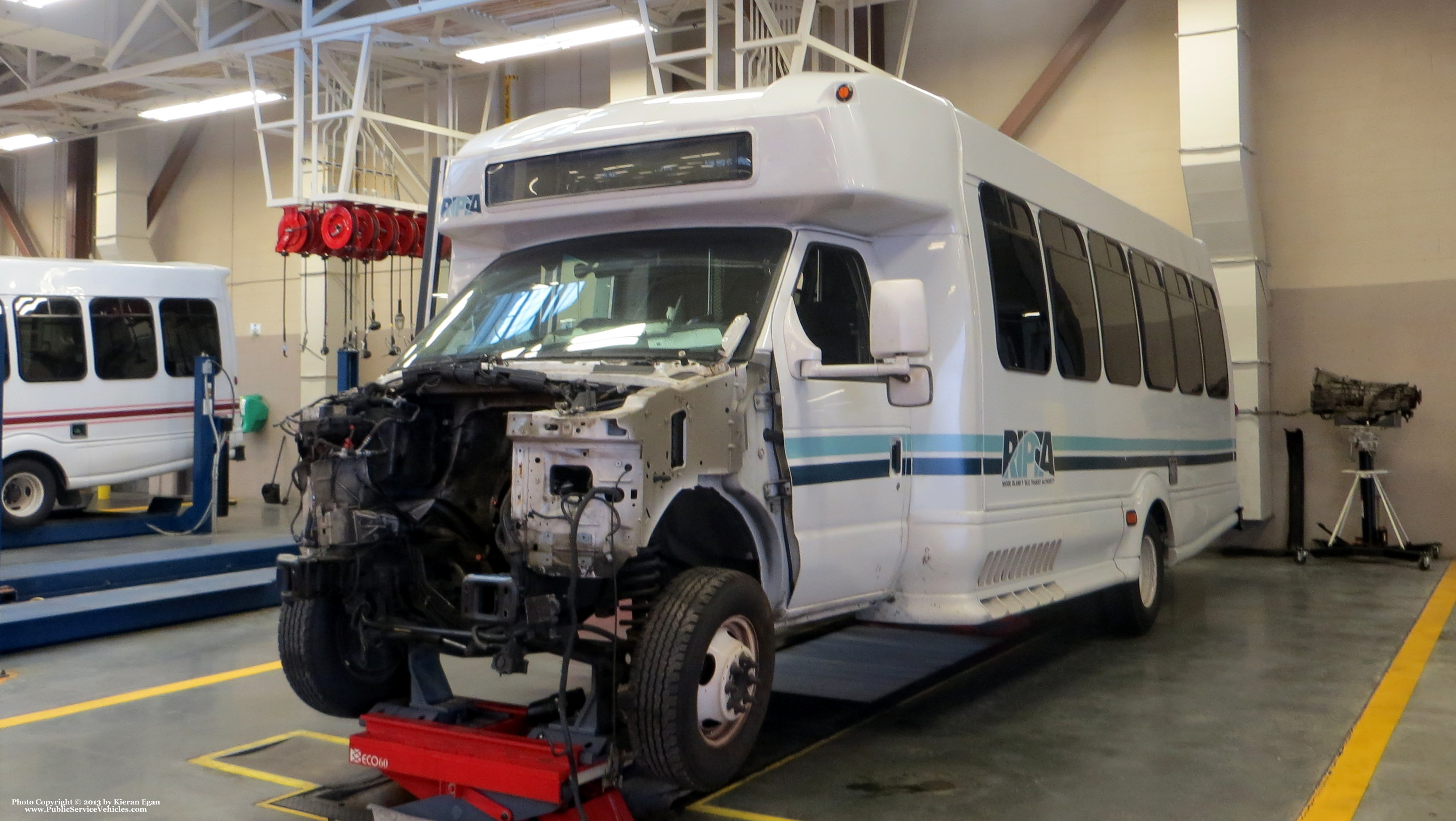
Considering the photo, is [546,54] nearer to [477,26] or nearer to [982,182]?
[477,26]

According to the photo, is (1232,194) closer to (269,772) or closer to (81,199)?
(269,772)

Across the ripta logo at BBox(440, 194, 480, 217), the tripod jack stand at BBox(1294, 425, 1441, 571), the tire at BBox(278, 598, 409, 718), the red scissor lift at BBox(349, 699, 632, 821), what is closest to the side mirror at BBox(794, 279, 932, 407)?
the red scissor lift at BBox(349, 699, 632, 821)

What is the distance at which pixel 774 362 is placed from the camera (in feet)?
15.1

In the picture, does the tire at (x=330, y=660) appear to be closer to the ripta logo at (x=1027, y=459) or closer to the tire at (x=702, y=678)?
the tire at (x=702, y=678)

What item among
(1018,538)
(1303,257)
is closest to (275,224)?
(1303,257)

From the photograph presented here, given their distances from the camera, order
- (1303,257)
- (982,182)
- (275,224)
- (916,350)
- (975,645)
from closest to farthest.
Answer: (916,350) < (982,182) < (975,645) < (1303,257) < (275,224)

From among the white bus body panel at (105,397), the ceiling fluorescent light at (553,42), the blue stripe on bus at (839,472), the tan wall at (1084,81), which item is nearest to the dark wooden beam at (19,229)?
the white bus body panel at (105,397)

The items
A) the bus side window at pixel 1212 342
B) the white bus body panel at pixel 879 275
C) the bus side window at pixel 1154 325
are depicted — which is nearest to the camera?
the white bus body panel at pixel 879 275

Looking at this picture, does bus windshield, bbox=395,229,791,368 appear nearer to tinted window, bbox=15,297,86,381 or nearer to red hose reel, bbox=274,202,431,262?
red hose reel, bbox=274,202,431,262

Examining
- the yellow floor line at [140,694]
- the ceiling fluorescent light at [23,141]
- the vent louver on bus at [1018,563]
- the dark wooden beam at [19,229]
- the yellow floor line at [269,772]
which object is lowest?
the yellow floor line at [269,772]

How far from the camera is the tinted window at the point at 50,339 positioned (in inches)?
488

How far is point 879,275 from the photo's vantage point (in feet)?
17.9

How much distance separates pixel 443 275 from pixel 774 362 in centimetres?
1084

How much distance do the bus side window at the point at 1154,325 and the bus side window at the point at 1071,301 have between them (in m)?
0.99
